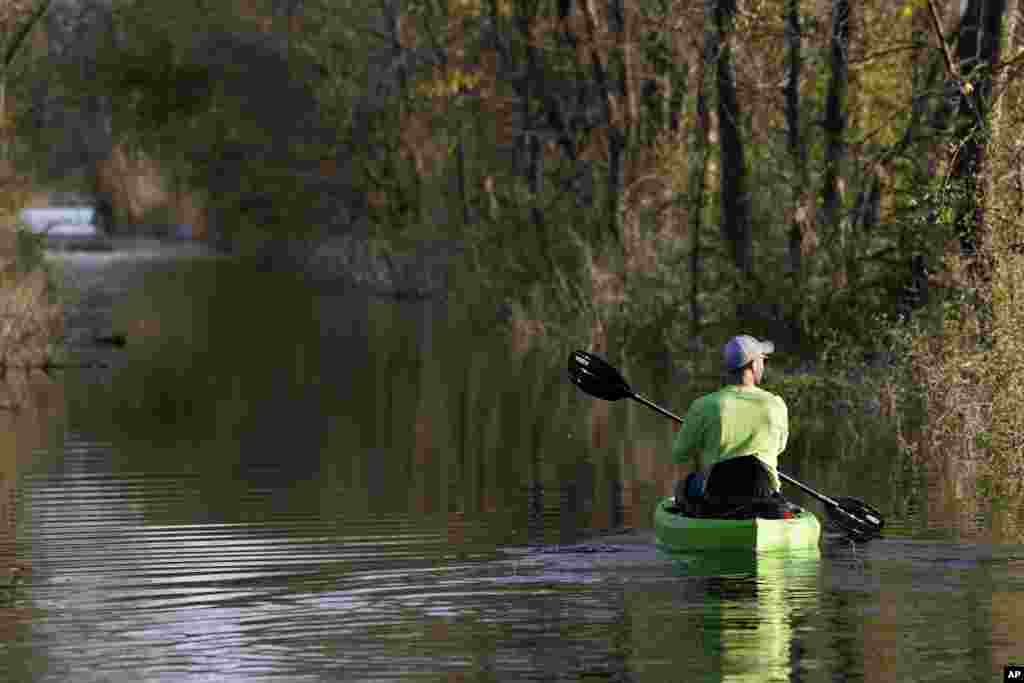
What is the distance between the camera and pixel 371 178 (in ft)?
206

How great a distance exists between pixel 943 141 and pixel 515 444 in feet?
17.3

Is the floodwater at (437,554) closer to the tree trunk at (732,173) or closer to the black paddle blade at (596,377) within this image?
the black paddle blade at (596,377)

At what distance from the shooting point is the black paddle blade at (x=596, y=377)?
2091 centimetres

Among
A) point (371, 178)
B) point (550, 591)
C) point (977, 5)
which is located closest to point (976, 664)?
point (550, 591)

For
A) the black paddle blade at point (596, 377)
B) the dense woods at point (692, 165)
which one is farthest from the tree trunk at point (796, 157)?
the black paddle blade at point (596, 377)

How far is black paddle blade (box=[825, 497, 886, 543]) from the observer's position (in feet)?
58.8

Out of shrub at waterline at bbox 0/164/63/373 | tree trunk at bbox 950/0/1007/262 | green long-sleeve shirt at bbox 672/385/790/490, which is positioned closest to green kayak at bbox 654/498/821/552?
green long-sleeve shirt at bbox 672/385/790/490

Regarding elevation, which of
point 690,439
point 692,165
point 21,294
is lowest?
point 690,439

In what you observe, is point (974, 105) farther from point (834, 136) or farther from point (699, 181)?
point (699, 181)

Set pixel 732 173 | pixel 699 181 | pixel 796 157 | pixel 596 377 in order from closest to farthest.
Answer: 1. pixel 596 377
2. pixel 796 157
3. pixel 699 181
4. pixel 732 173

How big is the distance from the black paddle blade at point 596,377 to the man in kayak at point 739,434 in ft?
12.1

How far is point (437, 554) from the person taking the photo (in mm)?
17719

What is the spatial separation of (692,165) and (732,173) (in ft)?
9.33

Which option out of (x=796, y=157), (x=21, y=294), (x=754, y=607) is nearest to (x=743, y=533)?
(x=754, y=607)
